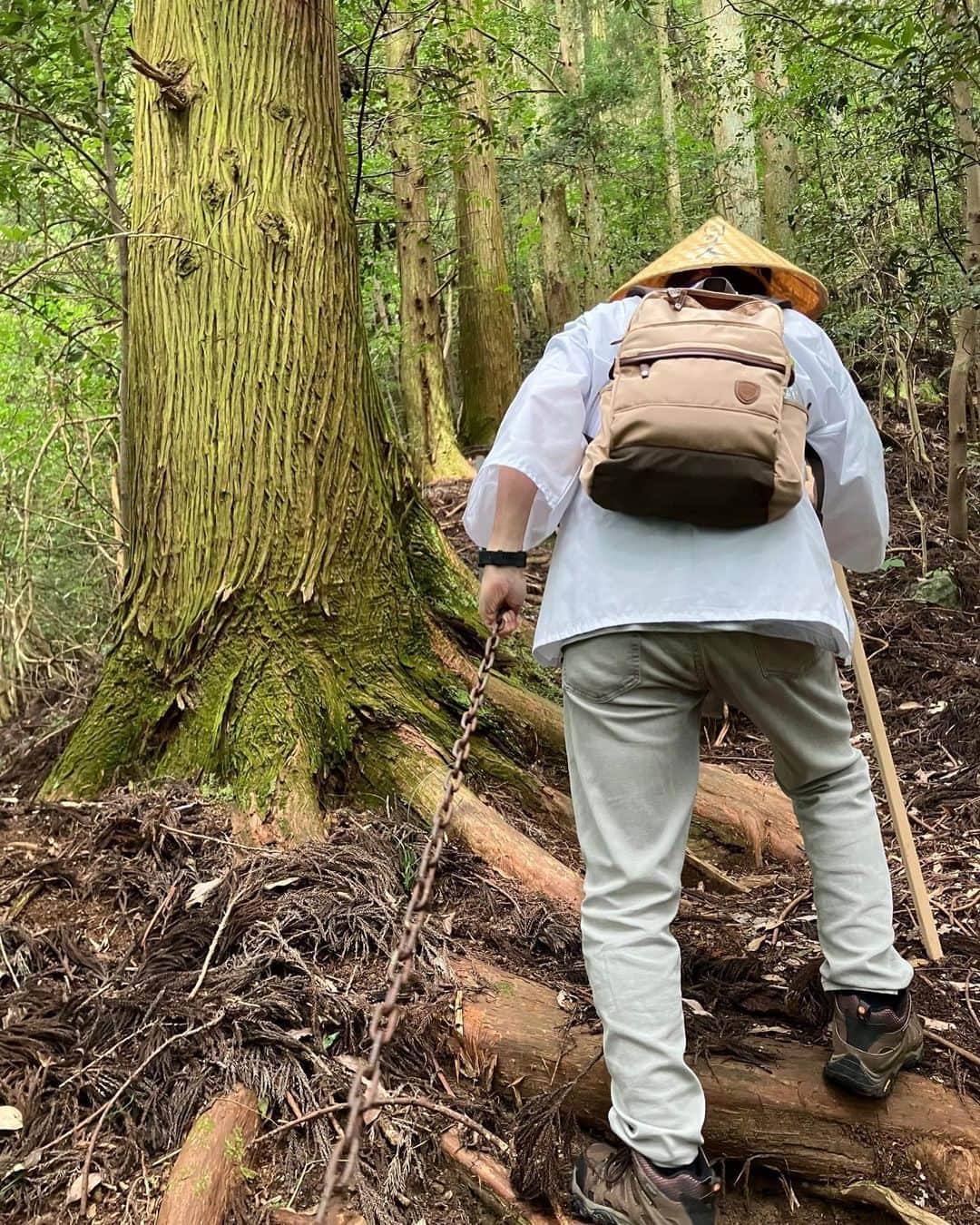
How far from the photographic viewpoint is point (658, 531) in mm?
2186

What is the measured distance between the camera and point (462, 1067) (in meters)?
2.51

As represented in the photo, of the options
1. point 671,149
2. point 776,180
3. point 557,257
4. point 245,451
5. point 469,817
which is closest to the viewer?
point 469,817

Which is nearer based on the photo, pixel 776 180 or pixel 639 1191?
pixel 639 1191

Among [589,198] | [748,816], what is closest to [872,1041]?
[748,816]

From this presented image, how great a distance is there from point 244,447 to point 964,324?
4.79 meters

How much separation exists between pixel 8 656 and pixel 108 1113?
581 cm

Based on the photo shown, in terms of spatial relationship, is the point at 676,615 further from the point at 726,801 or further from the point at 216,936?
the point at 726,801

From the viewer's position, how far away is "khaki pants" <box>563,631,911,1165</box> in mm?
2070

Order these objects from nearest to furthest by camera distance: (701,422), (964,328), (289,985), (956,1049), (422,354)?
(701,422) < (956,1049) < (289,985) < (964,328) < (422,354)

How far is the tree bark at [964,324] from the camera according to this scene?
18.7 ft

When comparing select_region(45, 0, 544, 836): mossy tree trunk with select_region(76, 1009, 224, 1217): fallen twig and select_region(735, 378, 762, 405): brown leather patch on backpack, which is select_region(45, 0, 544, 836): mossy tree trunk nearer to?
select_region(76, 1009, 224, 1217): fallen twig

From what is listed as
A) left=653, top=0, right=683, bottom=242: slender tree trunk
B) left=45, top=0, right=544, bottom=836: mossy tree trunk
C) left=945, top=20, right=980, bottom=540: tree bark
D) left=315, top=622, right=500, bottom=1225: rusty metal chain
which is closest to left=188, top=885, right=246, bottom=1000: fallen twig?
left=45, top=0, right=544, bottom=836: mossy tree trunk

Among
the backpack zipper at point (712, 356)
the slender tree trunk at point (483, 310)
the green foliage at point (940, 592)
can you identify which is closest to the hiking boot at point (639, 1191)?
the backpack zipper at point (712, 356)

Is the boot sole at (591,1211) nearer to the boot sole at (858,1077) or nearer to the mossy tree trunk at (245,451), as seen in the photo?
the boot sole at (858,1077)
